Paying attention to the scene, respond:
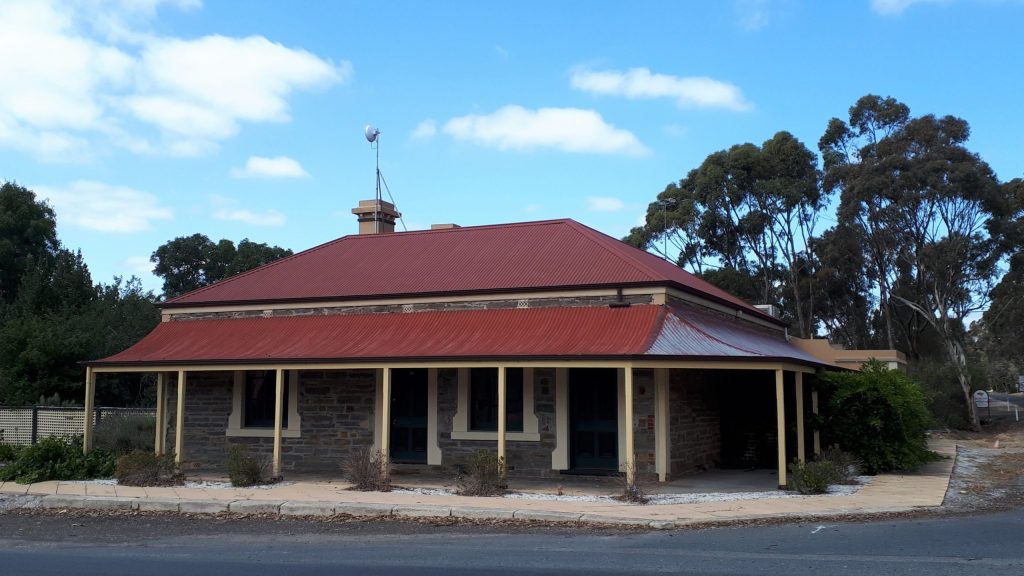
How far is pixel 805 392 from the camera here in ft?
50.1

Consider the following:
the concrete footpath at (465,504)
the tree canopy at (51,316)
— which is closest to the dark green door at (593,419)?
the concrete footpath at (465,504)

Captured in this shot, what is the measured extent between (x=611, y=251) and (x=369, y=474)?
250 inches

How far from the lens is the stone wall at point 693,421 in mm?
14273

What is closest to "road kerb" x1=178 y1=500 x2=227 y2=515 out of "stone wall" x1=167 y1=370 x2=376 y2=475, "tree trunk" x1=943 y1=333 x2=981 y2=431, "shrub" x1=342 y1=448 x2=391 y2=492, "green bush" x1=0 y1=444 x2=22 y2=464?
"shrub" x1=342 y1=448 x2=391 y2=492

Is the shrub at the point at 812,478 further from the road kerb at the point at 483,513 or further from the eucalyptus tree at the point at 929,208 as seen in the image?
the eucalyptus tree at the point at 929,208

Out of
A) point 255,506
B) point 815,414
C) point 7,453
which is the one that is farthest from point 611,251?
point 7,453

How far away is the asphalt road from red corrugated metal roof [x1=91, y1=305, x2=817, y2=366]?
3.46m

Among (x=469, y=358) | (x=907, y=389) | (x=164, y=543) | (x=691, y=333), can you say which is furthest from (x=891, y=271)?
(x=164, y=543)

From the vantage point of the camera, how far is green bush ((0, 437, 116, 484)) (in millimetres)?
14383

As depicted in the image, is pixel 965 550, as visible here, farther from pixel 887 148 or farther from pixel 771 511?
pixel 887 148

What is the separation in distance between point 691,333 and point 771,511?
3645 mm

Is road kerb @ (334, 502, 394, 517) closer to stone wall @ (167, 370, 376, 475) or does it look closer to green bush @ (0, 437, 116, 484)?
stone wall @ (167, 370, 376, 475)

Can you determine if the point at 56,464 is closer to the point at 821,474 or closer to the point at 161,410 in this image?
the point at 161,410

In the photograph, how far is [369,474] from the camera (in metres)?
13.0
